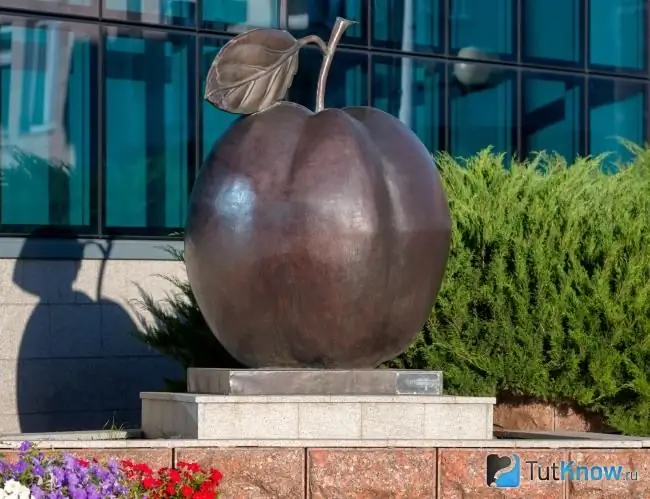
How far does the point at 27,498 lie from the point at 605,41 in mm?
14819

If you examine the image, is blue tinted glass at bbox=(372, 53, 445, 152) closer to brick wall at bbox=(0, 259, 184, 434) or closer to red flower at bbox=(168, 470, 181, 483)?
brick wall at bbox=(0, 259, 184, 434)

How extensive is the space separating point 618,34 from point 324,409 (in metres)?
12.1

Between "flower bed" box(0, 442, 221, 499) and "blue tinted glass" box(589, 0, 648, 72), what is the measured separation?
12913mm

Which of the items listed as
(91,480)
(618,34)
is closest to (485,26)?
(618,34)

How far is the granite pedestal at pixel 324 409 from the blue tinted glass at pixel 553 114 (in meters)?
9.89

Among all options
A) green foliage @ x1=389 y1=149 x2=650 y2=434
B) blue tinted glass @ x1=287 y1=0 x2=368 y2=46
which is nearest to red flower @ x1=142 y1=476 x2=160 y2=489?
green foliage @ x1=389 y1=149 x2=650 y2=434

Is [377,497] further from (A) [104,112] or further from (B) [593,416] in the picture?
(A) [104,112]

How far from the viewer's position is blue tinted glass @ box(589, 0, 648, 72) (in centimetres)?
2009

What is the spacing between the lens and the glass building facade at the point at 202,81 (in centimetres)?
1647

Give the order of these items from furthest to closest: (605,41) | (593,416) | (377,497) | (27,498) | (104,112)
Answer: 1. (605,41)
2. (104,112)
3. (593,416)
4. (377,497)
5. (27,498)

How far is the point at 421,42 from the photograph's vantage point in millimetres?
18750

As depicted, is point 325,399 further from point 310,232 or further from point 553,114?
point 553,114

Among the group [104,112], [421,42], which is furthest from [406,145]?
[421,42]

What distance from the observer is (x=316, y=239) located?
31.7 ft
